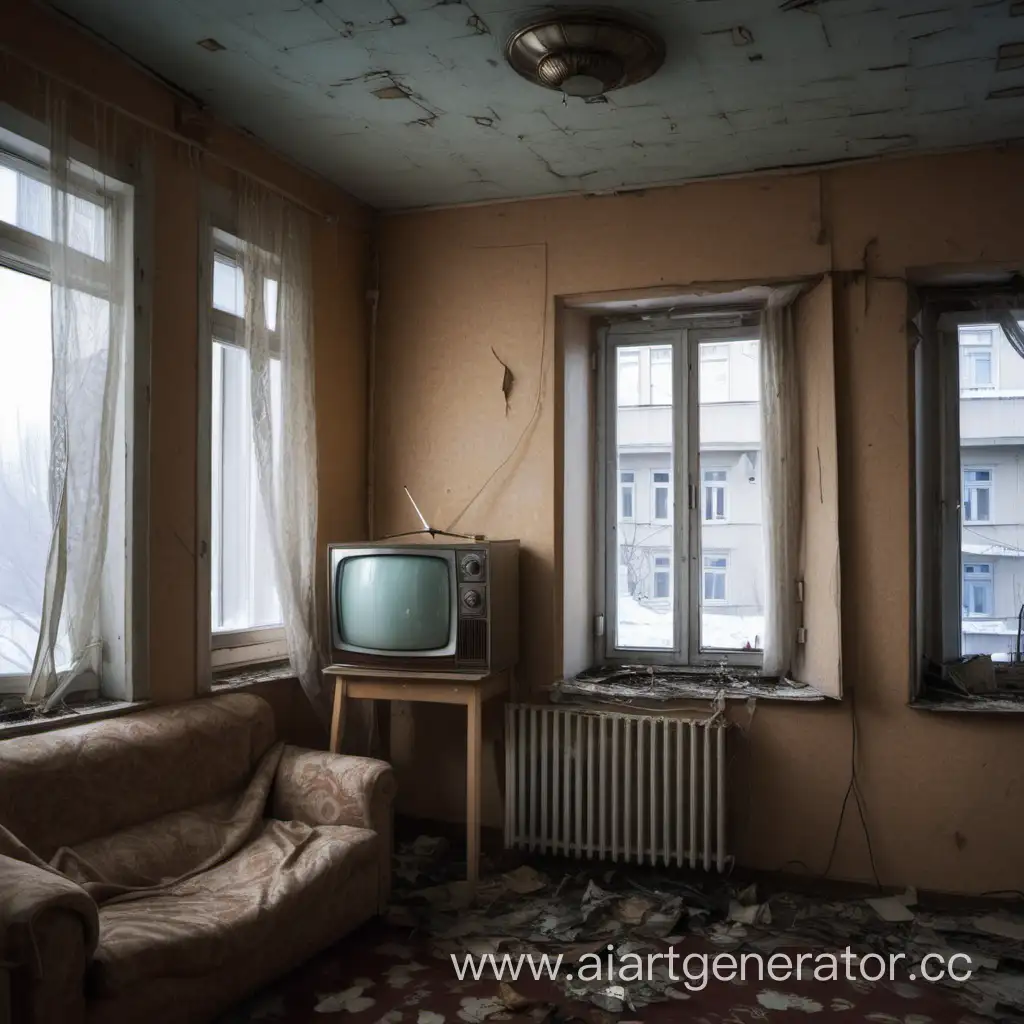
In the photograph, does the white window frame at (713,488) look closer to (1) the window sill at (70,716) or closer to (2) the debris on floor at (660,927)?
(2) the debris on floor at (660,927)

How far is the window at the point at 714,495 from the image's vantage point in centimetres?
350

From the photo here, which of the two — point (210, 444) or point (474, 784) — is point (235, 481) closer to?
point (210, 444)

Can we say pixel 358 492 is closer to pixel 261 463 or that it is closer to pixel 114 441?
pixel 261 463

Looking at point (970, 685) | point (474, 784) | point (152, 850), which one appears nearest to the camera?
point (152, 850)

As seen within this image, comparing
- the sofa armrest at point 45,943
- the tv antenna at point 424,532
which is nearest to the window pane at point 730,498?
the tv antenna at point 424,532

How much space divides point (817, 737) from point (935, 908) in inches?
23.9

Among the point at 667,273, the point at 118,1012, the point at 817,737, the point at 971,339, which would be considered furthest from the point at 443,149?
the point at 118,1012

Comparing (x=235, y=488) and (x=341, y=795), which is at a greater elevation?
(x=235, y=488)

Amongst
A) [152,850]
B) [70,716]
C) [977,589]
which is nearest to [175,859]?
[152,850]

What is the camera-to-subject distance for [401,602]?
3.02 meters

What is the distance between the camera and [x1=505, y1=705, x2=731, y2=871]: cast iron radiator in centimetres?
307

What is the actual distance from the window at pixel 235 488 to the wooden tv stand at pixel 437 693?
30cm

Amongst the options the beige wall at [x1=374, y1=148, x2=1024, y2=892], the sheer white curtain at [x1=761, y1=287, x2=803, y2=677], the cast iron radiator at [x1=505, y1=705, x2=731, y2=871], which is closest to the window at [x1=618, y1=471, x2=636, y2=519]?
the beige wall at [x1=374, y1=148, x2=1024, y2=892]

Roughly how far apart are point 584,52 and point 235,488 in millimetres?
1667
